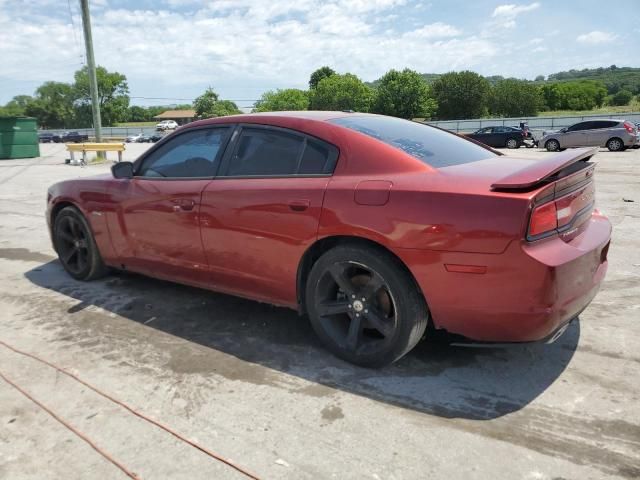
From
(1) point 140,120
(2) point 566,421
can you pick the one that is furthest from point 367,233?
(1) point 140,120

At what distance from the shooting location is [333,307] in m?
3.23

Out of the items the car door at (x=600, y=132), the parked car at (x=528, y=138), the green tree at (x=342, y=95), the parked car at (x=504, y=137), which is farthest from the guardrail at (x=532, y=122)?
the green tree at (x=342, y=95)

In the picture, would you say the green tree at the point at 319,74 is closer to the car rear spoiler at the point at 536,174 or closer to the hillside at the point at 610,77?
the hillside at the point at 610,77

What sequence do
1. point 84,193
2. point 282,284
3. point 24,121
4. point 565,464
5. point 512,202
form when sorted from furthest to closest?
point 24,121
point 84,193
point 282,284
point 512,202
point 565,464

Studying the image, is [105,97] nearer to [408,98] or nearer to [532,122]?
[408,98]

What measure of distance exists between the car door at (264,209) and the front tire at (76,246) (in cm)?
162

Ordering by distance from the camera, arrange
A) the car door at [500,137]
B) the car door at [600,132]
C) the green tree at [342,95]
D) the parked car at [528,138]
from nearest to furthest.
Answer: the car door at [600,132]
the parked car at [528,138]
the car door at [500,137]
the green tree at [342,95]

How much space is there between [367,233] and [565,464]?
4.74 ft

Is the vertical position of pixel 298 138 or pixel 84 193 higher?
pixel 298 138

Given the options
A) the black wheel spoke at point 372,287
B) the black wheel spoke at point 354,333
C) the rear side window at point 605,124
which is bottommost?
the black wheel spoke at point 354,333

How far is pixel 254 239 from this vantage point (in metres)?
3.46

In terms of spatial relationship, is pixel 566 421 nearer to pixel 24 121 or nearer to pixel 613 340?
pixel 613 340

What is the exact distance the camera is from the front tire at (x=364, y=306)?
290cm

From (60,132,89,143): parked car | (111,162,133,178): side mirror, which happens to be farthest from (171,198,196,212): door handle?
(60,132,89,143): parked car
